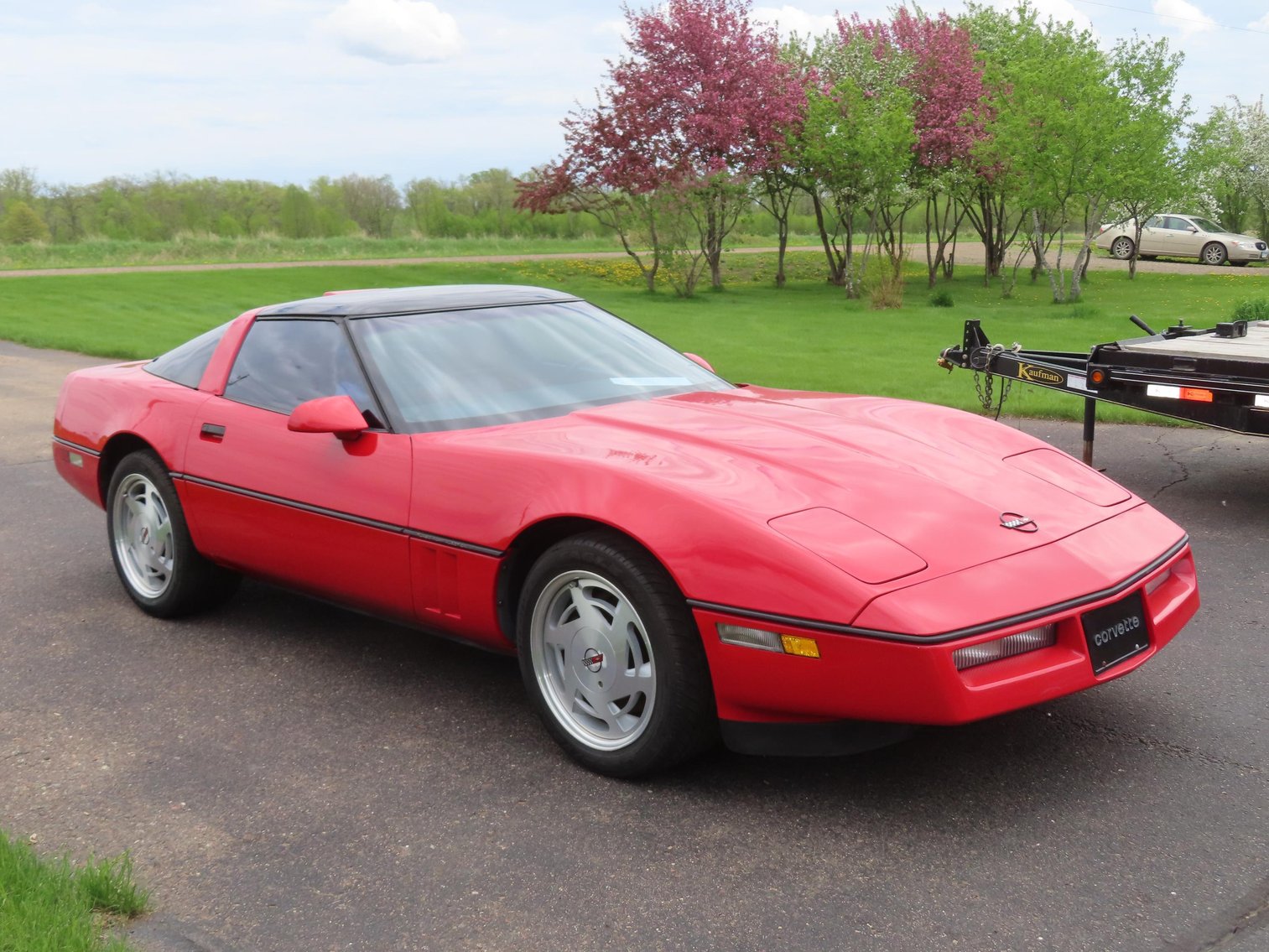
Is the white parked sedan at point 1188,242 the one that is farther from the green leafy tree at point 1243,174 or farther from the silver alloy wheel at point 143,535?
the silver alloy wheel at point 143,535

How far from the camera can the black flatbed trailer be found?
5.86 m

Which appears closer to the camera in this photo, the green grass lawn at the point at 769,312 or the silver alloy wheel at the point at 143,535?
the silver alloy wheel at the point at 143,535

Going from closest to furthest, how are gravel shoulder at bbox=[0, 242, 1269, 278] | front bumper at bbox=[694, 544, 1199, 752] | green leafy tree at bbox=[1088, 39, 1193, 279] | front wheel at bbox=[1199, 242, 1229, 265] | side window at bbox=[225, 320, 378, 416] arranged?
1. front bumper at bbox=[694, 544, 1199, 752]
2. side window at bbox=[225, 320, 378, 416]
3. green leafy tree at bbox=[1088, 39, 1193, 279]
4. gravel shoulder at bbox=[0, 242, 1269, 278]
5. front wheel at bbox=[1199, 242, 1229, 265]

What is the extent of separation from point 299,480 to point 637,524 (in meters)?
1.51

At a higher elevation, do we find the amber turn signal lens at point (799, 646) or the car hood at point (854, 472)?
the car hood at point (854, 472)

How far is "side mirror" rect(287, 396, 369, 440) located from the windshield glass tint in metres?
0.16

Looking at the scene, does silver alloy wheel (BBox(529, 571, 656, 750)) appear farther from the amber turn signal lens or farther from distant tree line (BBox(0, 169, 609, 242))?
distant tree line (BBox(0, 169, 609, 242))

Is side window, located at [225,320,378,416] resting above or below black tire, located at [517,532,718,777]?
above

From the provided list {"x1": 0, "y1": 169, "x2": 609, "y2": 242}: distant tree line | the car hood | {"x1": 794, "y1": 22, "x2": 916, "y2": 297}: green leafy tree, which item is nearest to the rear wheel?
{"x1": 794, "y1": 22, "x2": 916, "y2": 297}: green leafy tree

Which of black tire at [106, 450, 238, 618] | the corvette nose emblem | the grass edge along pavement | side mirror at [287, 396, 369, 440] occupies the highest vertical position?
side mirror at [287, 396, 369, 440]

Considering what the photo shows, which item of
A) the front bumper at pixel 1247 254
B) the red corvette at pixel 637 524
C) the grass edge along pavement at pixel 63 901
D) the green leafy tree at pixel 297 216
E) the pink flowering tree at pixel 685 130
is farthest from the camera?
the green leafy tree at pixel 297 216

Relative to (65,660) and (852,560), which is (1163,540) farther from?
(65,660)

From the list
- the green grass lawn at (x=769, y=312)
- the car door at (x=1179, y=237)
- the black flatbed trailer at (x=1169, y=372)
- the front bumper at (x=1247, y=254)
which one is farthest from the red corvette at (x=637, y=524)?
the car door at (x=1179, y=237)

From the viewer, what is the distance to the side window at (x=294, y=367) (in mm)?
4203
